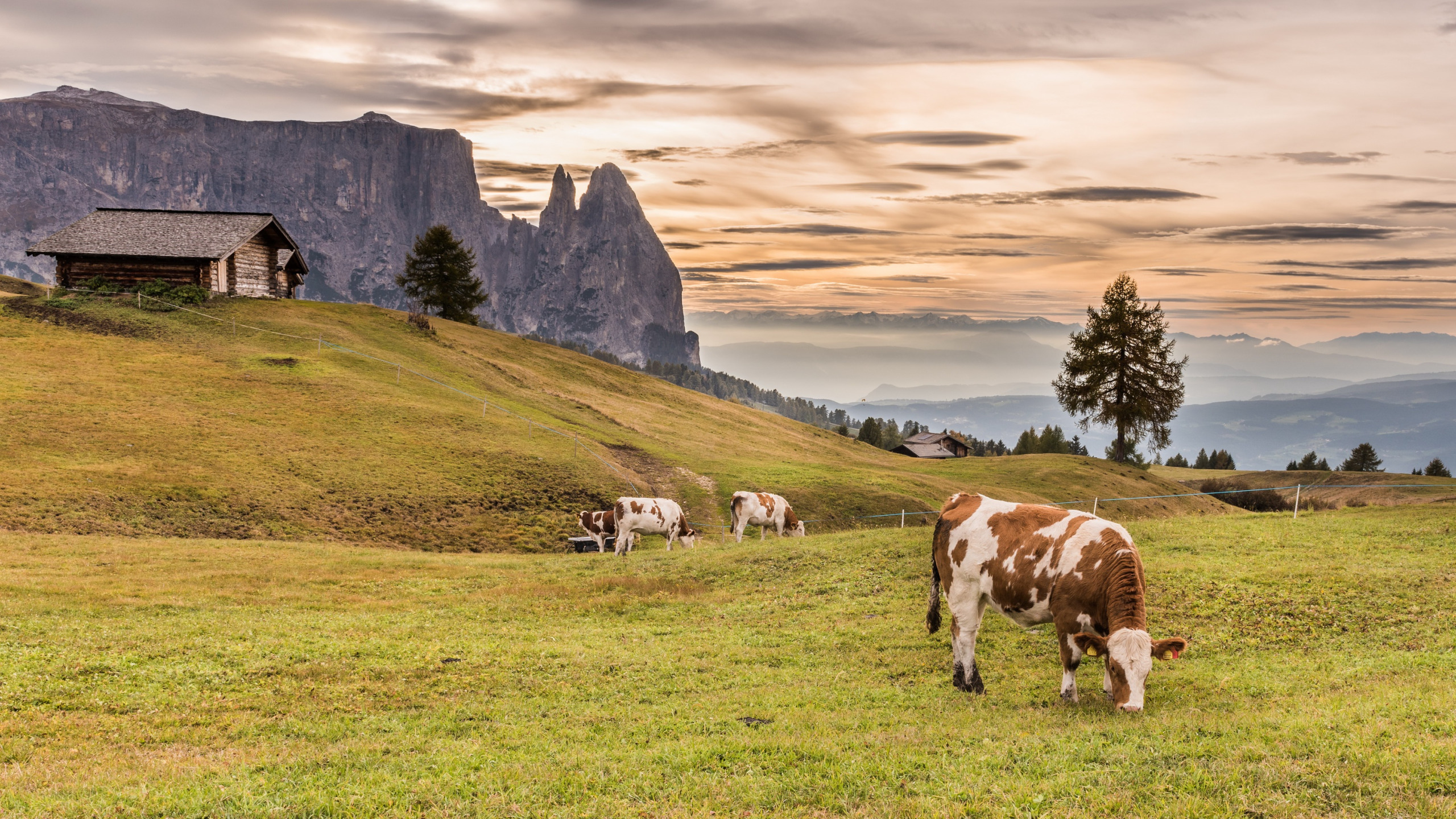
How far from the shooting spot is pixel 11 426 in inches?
1468

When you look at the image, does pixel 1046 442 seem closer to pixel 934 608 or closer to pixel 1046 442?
pixel 1046 442

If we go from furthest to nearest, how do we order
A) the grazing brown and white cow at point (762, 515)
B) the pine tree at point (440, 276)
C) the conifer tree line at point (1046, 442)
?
the conifer tree line at point (1046, 442)
the pine tree at point (440, 276)
the grazing brown and white cow at point (762, 515)

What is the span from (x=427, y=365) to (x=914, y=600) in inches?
2086

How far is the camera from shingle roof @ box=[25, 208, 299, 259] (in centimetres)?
6316

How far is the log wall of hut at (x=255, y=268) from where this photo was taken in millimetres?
67688

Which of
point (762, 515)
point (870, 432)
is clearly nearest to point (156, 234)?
point (762, 515)

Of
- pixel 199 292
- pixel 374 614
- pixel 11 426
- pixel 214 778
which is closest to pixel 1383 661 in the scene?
pixel 214 778

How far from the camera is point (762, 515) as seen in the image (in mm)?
38156

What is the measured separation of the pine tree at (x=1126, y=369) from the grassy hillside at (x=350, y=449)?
546cm

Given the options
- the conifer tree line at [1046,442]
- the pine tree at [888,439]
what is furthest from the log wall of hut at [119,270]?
the conifer tree line at [1046,442]

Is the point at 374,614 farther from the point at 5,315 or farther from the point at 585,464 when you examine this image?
the point at 5,315

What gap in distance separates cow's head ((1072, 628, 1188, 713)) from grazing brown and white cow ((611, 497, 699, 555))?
22.4 m

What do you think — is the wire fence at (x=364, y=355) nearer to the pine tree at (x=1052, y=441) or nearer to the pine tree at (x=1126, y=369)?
the pine tree at (x=1126, y=369)

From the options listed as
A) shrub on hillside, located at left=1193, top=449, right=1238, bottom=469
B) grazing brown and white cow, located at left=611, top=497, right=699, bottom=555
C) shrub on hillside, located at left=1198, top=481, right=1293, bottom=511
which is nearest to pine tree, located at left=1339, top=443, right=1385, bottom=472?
shrub on hillside, located at left=1193, top=449, right=1238, bottom=469
